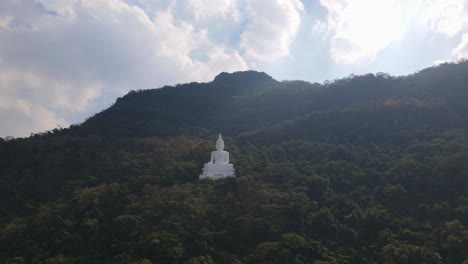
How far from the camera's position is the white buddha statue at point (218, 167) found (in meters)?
37.3

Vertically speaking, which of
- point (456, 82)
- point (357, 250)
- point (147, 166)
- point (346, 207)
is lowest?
point (357, 250)

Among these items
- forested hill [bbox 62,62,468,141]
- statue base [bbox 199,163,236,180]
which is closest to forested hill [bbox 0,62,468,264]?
forested hill [bbox 62,62,468,141]

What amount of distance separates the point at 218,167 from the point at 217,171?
33 cm

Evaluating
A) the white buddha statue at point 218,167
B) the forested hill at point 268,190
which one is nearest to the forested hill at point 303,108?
the forested hill at point 268,190

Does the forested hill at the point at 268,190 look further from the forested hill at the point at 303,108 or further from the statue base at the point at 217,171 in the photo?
the statue base at the point at 217,171

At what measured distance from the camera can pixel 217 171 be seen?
37625mm

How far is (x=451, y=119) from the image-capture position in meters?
46.5

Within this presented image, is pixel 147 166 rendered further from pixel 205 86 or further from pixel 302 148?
pixel 205 86

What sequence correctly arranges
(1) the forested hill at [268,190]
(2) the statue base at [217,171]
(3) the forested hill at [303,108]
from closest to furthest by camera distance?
(1) the forested hill at [268,190]
(2) the statue base at [217,171]
(3) the forested hill at [303,108]

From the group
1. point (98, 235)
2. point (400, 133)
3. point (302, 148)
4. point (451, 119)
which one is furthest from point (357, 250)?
point (451, 119)

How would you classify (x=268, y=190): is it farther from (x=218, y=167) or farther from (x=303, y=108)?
(x=303, y=108)

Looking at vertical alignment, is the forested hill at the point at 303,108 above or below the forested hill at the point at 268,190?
above

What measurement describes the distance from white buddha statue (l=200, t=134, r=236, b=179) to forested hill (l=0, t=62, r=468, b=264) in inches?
28.6

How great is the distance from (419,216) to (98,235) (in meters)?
18.4
